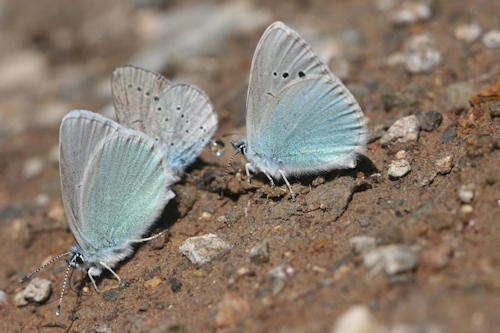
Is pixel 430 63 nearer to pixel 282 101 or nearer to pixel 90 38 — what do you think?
pixel 282 101

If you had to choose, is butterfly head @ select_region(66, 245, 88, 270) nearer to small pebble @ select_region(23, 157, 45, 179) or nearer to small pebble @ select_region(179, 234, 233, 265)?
small pebble @ select_region(179, 234, 233, 265)

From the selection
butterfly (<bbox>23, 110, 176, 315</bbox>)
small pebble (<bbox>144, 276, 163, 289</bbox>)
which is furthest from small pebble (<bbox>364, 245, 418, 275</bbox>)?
butterfly (<bbox>23, 110, 176, 315</bbox>)

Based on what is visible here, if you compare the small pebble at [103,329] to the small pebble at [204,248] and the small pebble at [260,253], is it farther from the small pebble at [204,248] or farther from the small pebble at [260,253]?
the small pebble at [260,253]

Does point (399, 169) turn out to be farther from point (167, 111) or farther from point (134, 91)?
point (134, 91)

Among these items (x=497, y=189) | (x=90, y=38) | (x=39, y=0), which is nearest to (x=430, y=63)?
(x=497, y=189)

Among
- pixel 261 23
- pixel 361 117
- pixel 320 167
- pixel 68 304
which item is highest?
pixel 261 23

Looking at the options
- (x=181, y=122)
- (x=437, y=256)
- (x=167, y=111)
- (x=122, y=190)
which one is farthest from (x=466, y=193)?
(x=167, y=111)
